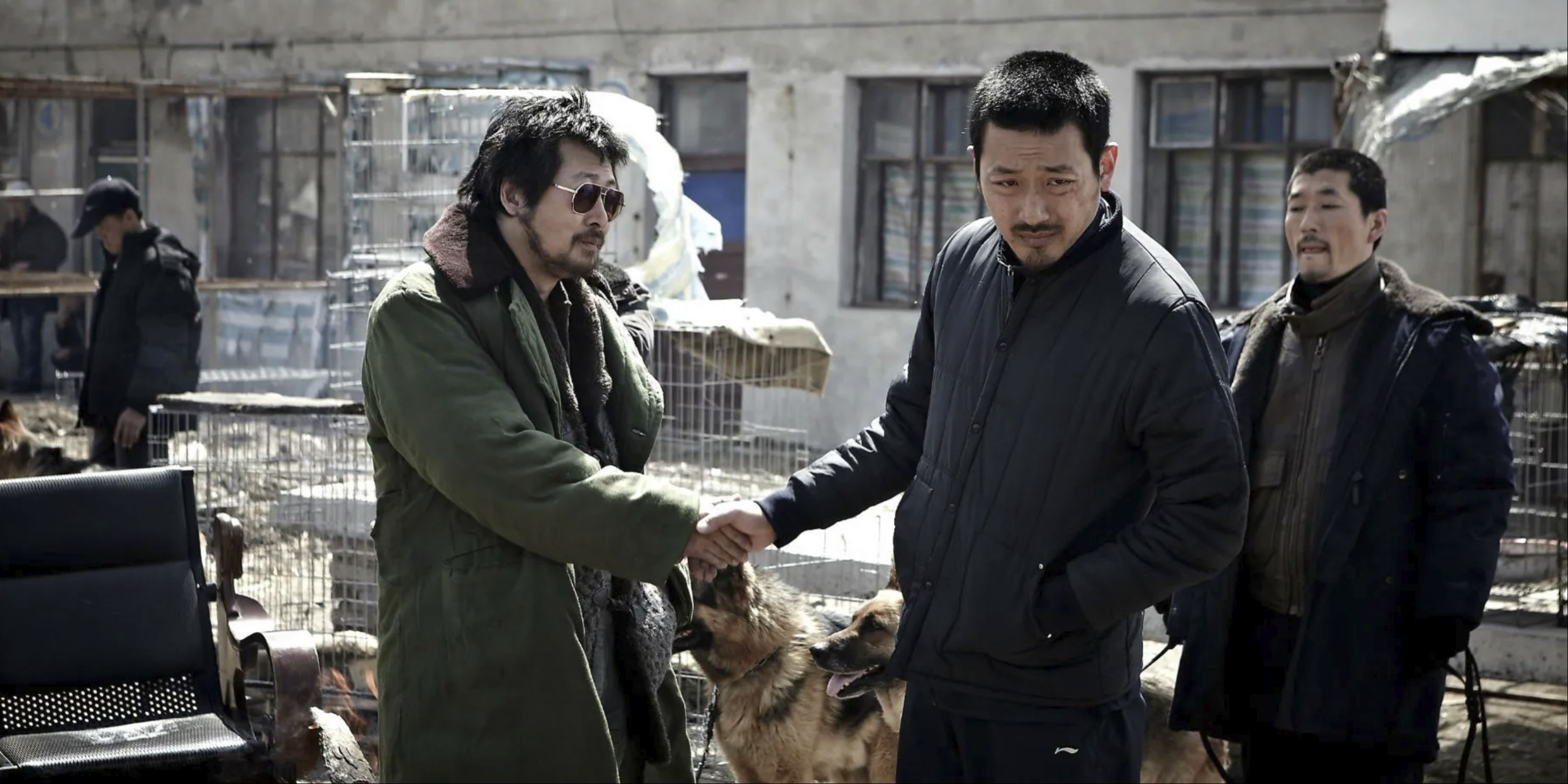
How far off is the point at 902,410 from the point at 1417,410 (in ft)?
4.73

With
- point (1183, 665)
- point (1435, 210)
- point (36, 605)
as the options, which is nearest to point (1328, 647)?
point (1183, 665)

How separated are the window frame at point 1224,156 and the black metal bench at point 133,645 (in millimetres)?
10068

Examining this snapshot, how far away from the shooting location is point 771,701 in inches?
221

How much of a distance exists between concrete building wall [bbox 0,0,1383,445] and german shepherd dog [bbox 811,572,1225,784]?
28.9 feet

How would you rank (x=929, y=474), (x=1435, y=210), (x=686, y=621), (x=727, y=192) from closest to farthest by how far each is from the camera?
(x=929, y=474)
(x=686, y=621)
(x=1435, y=210)
(x=727, y=192)

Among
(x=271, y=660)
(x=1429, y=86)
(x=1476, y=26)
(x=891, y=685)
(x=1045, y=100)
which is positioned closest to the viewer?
(x=1045, y=100)

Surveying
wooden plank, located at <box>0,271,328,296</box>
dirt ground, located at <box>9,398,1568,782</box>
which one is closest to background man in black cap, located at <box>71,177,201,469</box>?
wooden plank, located at <box>0,271,328,296</box>

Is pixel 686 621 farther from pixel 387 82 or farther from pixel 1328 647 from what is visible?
pixel 387 82

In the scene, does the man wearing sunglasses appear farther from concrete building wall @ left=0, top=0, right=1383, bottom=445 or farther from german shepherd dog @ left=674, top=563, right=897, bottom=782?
concrete building wall @ left=0, top=0, right=1383, bottom=445

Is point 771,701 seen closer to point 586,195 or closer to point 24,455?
point 586,195

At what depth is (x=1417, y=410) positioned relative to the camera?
13.9 ft

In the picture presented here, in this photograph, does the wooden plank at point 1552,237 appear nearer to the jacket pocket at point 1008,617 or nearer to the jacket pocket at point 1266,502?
the jacket pocket at point 1266,502

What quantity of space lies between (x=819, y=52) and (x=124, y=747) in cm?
1163

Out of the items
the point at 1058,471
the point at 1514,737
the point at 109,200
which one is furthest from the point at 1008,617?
the point at 109,200
